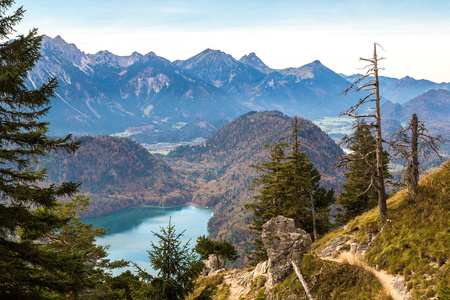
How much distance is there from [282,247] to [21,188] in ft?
54.2

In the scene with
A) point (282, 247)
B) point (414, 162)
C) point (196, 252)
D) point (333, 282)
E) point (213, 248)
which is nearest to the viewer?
point (333, 282)

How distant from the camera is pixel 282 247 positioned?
21469 millimetres

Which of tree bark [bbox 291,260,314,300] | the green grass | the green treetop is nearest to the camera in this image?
the green grass

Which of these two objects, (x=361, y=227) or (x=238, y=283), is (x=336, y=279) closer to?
(x=361, y=227)

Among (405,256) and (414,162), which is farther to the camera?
(414,162)

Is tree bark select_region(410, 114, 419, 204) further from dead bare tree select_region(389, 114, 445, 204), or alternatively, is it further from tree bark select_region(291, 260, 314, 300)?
tree bark select_region(291, 260, 314, 300)

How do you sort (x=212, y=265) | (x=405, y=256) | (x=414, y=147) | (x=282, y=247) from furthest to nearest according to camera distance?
(x=212, y=265)
(x=282, y=247)
(x=414, y=147)
(x=405, y=256)

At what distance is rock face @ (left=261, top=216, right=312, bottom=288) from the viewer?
20500 mm

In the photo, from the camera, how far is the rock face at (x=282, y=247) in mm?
20500

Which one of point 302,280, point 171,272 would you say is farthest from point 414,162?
point 171,272

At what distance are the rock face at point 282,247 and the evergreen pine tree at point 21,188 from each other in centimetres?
1434

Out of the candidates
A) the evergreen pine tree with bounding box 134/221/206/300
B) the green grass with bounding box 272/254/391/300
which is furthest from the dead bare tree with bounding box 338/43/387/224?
the evergreen pine tree with bounding box 134/221/206/300

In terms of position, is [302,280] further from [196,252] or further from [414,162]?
[414,162]

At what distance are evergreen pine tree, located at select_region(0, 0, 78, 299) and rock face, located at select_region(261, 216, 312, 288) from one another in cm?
1434
